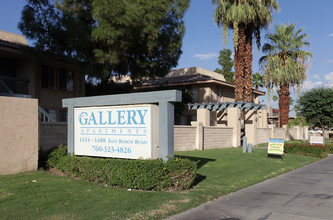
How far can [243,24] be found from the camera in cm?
2712

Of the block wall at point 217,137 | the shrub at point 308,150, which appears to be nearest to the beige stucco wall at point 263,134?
the block wall at point 217,137

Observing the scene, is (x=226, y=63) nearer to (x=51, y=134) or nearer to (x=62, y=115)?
(x=62, y=115)

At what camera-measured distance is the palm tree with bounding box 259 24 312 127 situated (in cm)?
3475

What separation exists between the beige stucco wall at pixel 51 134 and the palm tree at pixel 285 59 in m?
27.8

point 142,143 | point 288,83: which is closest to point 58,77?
point 142,143

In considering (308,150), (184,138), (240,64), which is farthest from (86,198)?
(240,64)

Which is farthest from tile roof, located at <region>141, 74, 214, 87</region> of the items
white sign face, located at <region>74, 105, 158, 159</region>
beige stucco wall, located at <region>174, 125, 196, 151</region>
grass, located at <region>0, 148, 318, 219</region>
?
grass, located at <region>0, 148, 318, 219</region>

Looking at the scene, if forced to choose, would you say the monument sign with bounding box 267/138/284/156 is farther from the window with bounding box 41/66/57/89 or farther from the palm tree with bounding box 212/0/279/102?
the window with bounding box 41/66/57/89

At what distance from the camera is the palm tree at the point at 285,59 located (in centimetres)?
3475

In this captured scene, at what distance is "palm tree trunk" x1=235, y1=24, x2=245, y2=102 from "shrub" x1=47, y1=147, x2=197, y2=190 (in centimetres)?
1901

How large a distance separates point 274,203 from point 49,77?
18.4 metres

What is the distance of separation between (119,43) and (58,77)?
6.47 metres

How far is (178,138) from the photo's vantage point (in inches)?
810

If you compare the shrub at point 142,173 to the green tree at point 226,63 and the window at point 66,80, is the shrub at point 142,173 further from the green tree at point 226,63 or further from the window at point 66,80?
→ the green tree at point 226,63
